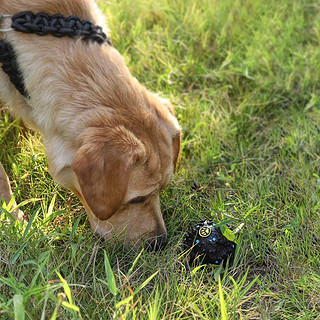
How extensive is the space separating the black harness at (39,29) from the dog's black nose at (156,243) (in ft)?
3.91

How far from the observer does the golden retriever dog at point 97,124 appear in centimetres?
251

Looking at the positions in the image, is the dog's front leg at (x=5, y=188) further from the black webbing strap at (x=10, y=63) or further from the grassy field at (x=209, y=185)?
the black webbing strap at (x=10, y=63)

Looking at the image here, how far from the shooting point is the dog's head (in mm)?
2473

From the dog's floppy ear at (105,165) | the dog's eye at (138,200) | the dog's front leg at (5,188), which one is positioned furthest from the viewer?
the dog's front leg at (5,188)

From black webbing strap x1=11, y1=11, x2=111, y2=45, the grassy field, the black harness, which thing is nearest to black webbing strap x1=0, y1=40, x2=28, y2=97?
the black harness

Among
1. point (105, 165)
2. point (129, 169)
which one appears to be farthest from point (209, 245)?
point (105, 165)

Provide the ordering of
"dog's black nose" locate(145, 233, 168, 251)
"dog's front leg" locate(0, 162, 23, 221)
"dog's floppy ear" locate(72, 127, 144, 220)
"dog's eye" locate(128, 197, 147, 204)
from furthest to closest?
"dog's front leg" locate(0, 162, 23, 221) < "dog's black nose" locate(145, 233, 168, 251) < "dog's eye" locate(128, 197, 147, 204) < "dog's floppy ear" locate(72, 127, 144, 220)

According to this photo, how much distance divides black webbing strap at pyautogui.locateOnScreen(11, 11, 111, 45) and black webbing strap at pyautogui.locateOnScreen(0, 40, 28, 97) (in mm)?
130

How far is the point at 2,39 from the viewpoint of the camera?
9.40 feet

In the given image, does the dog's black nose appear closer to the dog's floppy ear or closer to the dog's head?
the dog's head

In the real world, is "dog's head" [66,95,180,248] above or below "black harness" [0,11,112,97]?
below

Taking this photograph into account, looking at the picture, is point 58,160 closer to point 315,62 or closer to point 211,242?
point 211,242

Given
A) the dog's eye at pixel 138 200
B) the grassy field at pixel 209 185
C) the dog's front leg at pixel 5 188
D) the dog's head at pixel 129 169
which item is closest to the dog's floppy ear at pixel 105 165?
the dog's head at pixel 129 169

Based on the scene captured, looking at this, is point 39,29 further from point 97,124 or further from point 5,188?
point 5,188
